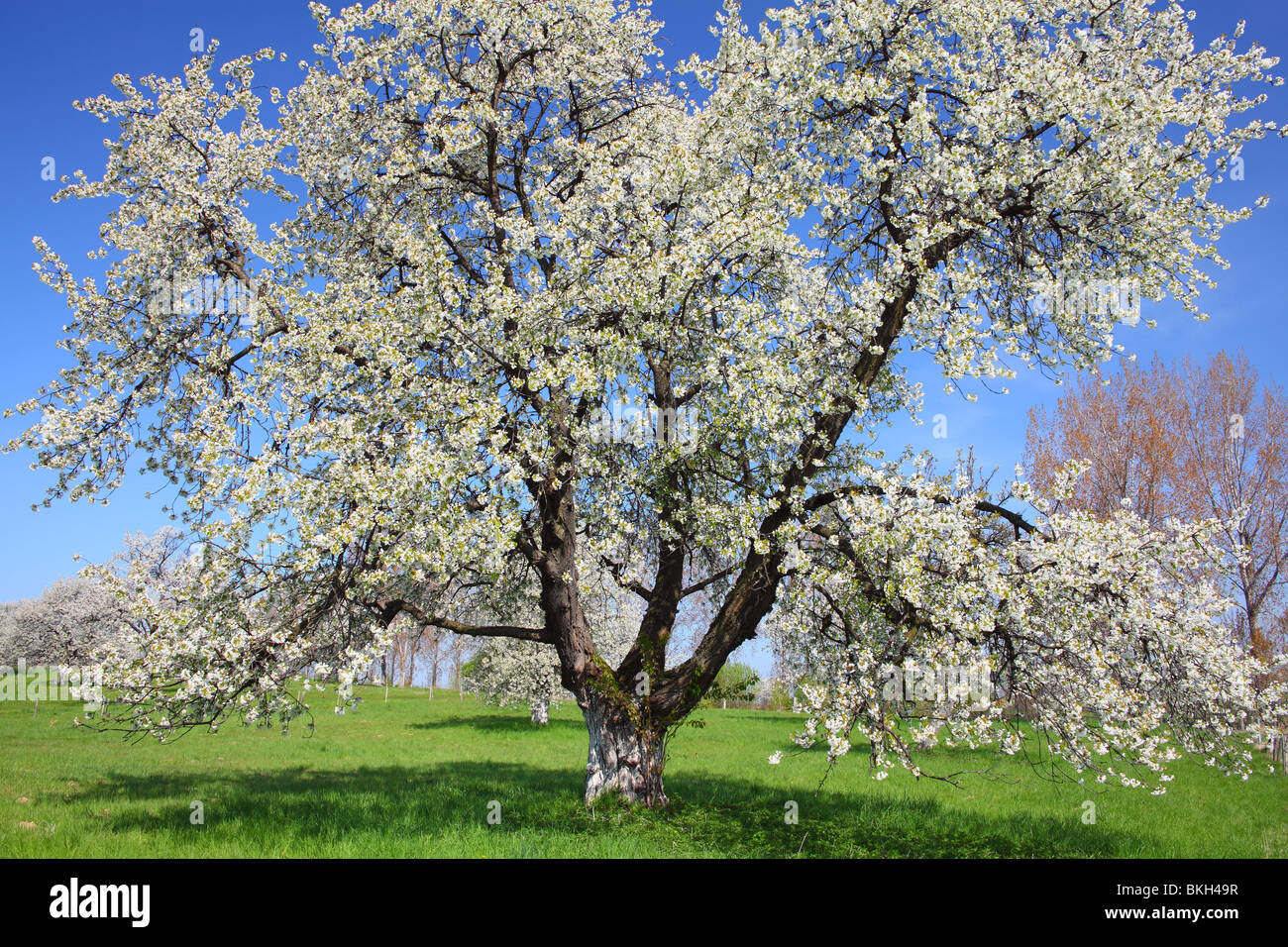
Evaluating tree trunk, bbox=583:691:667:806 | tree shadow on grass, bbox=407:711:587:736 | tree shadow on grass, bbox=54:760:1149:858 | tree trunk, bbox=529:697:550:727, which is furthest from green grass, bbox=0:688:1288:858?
tree shadow on grass, bbox=407:711:587:736

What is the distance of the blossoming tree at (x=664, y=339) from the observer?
1047 centimetres

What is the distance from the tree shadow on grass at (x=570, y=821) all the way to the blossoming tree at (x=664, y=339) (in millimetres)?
1694

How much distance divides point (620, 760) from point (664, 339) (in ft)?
24.9

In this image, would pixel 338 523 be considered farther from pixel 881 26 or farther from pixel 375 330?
pixel 881 26

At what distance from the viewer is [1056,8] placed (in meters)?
13.1

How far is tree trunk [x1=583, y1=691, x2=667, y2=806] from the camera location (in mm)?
13516

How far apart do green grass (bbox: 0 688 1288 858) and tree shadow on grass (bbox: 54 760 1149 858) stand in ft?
0.18

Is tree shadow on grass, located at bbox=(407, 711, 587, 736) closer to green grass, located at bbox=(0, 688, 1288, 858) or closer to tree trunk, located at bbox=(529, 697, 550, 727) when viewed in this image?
tree trunk, located at bbox=(529, 697, 550, 727)

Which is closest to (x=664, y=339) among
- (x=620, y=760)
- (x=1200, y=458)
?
(x=620, y=760)

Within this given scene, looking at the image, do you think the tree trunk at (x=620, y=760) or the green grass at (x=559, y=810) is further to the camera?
the tree trunk at (x=620, y=760)

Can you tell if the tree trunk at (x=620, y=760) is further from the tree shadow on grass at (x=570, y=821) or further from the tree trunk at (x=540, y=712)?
the tree trunk at (x=540, y=712)

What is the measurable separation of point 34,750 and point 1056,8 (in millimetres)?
36279

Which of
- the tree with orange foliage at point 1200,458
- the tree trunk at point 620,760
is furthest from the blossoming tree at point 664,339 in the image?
the tree with orange foliage at point 1200,458
